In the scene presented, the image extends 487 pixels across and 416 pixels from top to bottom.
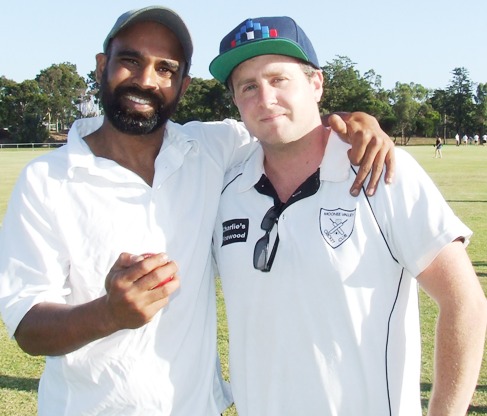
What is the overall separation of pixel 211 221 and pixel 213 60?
0.74 metres

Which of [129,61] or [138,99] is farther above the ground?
[129,61]

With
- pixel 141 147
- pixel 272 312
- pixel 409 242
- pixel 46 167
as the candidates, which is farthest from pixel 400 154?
pixel 46 167

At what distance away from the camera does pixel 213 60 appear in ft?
10.0

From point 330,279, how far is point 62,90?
115m

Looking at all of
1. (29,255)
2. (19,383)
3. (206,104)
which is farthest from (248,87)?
(206,104)

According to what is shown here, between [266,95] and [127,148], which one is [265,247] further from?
[127,148]

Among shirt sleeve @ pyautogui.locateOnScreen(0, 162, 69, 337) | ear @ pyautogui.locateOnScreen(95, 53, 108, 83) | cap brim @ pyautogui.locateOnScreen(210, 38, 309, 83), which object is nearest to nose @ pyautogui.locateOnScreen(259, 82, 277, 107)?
cap brim @ pyautogui.locateOnScreen(210, 38, 309, 83)

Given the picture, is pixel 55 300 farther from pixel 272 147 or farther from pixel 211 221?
pixel 272 147

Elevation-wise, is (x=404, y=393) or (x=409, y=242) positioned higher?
(x=409, y=242)

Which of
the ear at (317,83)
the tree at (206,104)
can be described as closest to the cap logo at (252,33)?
the ear at (317,83)

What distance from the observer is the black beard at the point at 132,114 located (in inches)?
120

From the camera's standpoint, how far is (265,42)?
112 inches

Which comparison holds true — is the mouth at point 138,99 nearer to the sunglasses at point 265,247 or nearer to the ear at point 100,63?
the ear at point 100,63

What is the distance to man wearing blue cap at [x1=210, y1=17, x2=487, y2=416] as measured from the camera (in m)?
2.51
